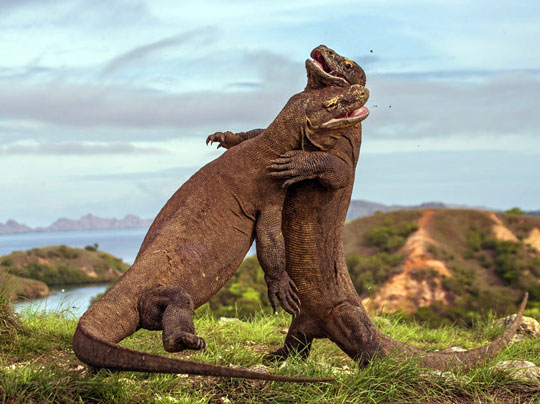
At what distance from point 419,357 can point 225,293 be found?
552 inches

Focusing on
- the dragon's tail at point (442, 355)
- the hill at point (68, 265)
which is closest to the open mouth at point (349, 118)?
the dragon's tail at point (442, 355)

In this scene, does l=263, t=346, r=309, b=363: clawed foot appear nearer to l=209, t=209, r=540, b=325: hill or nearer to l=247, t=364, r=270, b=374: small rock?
l=247, t=364, r=270, b=374: small rock

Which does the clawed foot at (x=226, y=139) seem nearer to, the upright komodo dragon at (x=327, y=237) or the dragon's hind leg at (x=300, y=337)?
the upright komodo dragon at (x=327, y=237)

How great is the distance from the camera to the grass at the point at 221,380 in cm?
496

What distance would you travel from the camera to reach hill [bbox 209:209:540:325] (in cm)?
2298

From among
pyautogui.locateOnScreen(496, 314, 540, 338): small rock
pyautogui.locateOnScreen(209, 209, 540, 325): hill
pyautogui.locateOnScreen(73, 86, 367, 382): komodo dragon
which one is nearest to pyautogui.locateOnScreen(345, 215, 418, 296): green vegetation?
pyautogui.locateOnScreen(209, 209, 540, 325): hill

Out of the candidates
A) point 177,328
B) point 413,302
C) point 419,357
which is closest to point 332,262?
point 419,357

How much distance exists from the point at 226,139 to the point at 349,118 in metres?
1.40

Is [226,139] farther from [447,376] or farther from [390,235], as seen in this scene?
[390,235]

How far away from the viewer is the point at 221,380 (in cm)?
572

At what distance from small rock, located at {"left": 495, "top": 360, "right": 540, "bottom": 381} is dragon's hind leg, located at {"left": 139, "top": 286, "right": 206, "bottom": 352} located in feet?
11.6

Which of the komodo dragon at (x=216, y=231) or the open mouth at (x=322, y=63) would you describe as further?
the open mouth at (x=322, y=63)

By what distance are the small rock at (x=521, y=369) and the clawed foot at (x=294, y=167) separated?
9.81 feet

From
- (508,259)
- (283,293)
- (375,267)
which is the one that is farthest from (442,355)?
(508,259)
